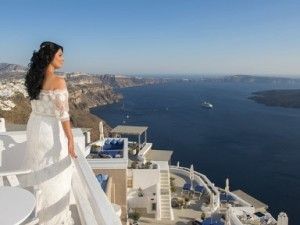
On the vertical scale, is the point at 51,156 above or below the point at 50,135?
below

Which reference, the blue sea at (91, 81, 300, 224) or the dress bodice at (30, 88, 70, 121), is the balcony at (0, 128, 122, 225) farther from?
the blue sea at (91, 81, 300, 224)

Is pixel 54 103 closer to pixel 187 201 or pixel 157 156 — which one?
pixel 187 201

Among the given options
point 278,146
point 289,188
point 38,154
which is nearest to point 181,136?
point 278,146

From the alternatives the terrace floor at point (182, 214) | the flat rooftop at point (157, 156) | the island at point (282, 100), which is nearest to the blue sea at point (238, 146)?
the flat rooftop at point (157, 156)

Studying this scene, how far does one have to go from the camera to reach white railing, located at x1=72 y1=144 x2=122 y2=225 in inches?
65.1

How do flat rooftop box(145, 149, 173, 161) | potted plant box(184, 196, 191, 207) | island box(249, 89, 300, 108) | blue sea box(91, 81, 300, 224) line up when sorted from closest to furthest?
potted plant box(184, 196, 191, 207) < flat rooftop box(145, 149, 173, 161) < blue sea box(91, 81, 300, 224) < island box(249, 89, 300, 108)

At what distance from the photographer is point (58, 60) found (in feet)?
9.37

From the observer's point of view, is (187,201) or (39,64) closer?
(39,64)

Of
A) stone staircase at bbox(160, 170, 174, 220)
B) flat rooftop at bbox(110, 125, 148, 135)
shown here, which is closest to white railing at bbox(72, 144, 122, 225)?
stone staircase at bbox(160, 170, 174, 220)

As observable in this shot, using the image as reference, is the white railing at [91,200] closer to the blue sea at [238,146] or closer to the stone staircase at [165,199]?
the stone staircase at [165,199]

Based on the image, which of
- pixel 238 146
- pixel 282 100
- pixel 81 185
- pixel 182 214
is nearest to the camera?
pixel 81 185

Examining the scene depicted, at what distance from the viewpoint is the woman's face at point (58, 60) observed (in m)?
2.84

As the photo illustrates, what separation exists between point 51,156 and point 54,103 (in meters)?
0.37

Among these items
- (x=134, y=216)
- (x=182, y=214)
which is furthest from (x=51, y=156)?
(x=182, y=214)
